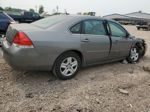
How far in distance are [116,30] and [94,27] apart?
0.88 metres

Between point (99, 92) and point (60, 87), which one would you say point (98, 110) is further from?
point (60, 87)

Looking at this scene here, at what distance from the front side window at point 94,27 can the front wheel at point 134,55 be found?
1.59 metres

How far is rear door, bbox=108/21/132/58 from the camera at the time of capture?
429 centimetres

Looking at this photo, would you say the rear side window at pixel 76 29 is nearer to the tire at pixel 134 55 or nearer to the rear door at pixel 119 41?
the rear door at pixel 119 41

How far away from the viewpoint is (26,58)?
294 centimetres

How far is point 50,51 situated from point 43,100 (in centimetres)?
95

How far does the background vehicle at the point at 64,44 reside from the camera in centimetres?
295

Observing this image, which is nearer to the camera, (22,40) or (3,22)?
(22,40)

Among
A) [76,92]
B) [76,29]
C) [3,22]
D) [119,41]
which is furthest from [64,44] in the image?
[3,22]

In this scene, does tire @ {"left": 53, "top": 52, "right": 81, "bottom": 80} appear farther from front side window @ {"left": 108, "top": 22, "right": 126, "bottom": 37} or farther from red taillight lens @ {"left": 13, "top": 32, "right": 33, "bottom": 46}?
front side window @ {"left": 108, "top": 22, "right": 126, "bottom": 37}

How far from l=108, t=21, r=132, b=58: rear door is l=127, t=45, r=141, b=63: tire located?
0.29 m

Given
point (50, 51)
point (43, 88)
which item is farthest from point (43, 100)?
point (50, 51)

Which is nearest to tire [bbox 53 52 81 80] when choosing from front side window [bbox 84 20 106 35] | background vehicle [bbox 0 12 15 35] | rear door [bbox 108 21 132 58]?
front side window [bbox 84 20 106 35]

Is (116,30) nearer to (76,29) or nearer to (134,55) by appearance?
(134,55)
